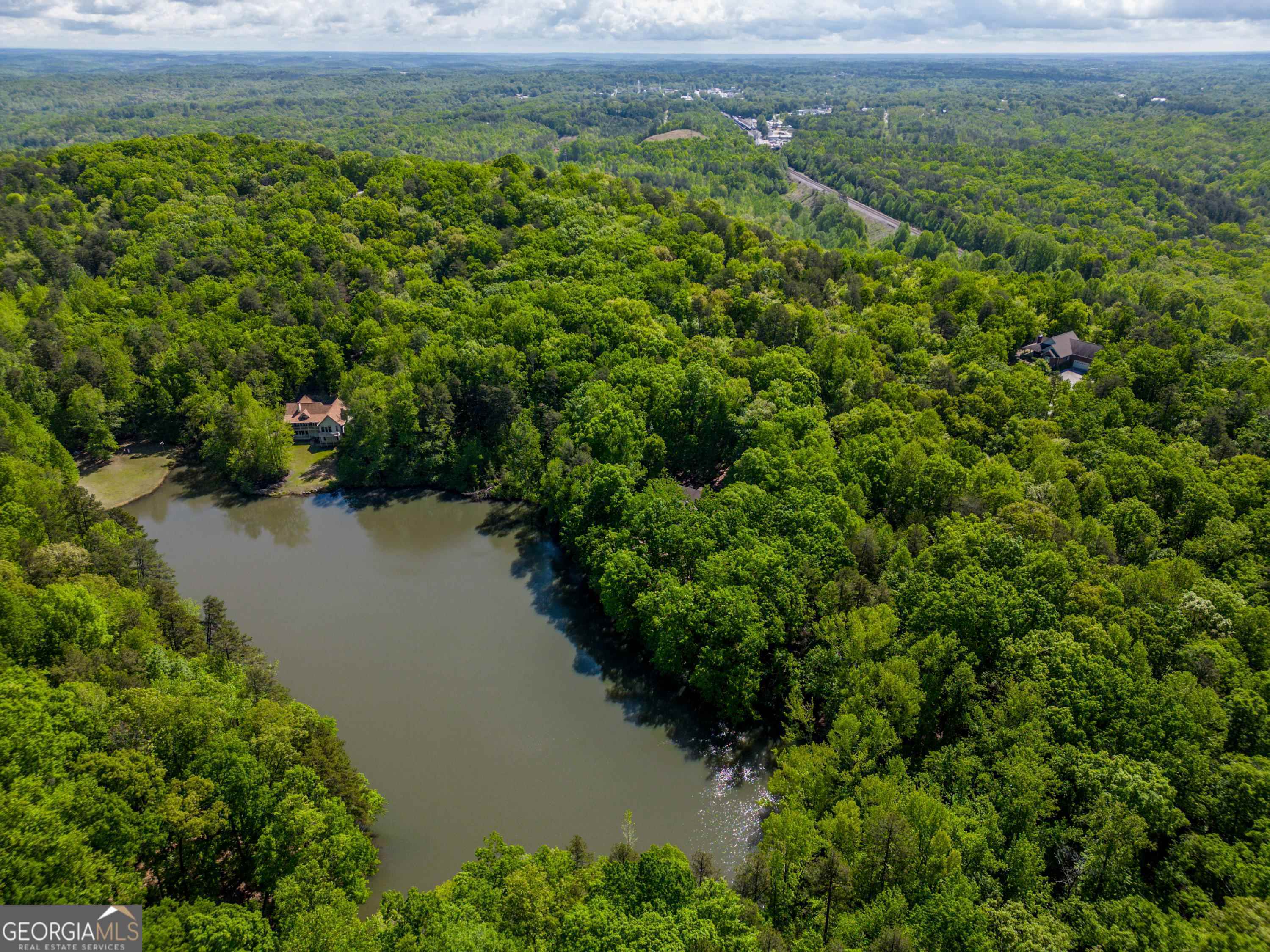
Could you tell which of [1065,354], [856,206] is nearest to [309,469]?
[1065,354]

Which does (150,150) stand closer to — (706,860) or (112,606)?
(112,606)

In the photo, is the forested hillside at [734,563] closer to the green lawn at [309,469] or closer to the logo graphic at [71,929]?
the logo graphic at [71,929]

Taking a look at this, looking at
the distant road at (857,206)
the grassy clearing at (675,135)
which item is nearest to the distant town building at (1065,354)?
the distant road at (857,206)

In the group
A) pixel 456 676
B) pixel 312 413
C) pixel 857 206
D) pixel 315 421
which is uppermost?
pixel 857 206

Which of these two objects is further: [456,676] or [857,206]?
[857,206]

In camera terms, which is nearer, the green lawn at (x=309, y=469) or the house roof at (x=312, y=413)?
the green lawn at (x=309, y=469)

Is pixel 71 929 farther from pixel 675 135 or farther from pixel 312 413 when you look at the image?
pixel 675 135
